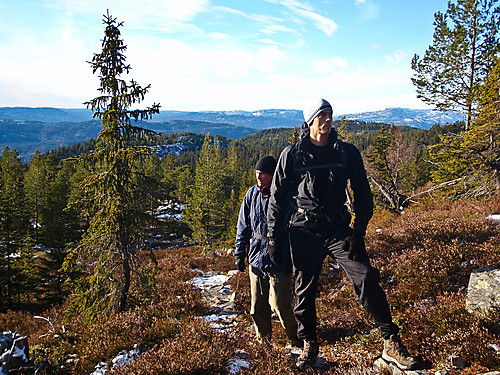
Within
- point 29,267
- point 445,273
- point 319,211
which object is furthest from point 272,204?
point 29,267

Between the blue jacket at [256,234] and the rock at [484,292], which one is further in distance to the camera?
the blue jacket at [256,234]

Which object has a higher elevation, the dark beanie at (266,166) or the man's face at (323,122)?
the man's face at (323,122)

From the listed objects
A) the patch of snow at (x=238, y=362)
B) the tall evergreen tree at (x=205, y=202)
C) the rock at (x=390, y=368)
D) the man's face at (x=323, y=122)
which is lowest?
the tall evergreen tree at (x=205, y=202)

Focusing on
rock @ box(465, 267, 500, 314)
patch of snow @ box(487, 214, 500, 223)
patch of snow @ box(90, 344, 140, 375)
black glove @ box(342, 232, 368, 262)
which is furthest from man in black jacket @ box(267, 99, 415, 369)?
patch of snow @ box(487, 214, 500, 223)

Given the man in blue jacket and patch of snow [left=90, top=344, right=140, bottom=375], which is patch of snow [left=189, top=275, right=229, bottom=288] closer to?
patch of snow [left=90, top=344, right=140, bottom=375]

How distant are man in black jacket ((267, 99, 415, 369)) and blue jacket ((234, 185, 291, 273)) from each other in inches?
19.1

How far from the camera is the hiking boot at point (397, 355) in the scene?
9.50ft

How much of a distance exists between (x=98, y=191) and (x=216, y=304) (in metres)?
5.22

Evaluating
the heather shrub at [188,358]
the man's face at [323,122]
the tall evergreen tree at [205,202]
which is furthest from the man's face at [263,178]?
the tall evergreen tree at [205,202]

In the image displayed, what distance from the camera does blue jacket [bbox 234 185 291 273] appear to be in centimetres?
396

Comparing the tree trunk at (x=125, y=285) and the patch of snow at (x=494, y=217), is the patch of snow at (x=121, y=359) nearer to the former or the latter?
the tree trunk at (x=125, y=285)

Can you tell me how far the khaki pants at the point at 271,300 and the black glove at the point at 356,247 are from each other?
1.15 m

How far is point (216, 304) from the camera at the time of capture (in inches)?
287

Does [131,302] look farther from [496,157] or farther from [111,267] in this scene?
[496,157]
